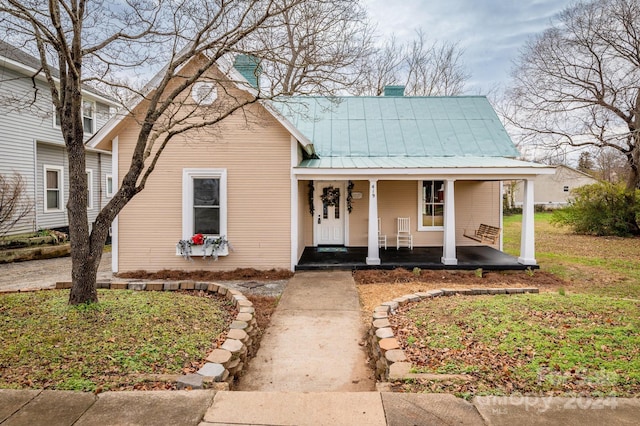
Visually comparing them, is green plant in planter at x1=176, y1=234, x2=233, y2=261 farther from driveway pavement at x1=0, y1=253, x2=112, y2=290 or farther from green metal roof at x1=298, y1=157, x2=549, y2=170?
green metal roof at x1=298, y1=157, x2=549, y2=170

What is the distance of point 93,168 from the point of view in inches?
679

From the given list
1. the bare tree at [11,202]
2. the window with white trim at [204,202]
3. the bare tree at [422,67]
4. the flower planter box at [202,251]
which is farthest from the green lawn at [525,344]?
the bare tree at [422,67]

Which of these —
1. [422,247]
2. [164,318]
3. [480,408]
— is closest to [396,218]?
[422,247]

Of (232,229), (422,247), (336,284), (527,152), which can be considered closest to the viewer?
(336,284)

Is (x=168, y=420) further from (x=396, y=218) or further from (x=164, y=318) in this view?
(x=396, y=218)

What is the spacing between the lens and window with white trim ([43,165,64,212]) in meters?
14.4

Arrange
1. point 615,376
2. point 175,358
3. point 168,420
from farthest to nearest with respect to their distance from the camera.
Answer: point 175,358, point 615,376, point 168,420

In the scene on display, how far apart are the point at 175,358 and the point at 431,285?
19.0ft

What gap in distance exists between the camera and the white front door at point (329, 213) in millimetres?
11766

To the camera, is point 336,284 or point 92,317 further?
point 336,284

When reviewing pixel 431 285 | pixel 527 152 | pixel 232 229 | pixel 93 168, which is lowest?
pixel 431 285

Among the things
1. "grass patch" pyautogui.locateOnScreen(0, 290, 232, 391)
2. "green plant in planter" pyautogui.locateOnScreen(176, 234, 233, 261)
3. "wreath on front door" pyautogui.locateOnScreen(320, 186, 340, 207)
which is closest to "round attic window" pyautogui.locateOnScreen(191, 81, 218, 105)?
"green plant in planter" pyautogui.locateOnScreen(176, 234, 233, 261)

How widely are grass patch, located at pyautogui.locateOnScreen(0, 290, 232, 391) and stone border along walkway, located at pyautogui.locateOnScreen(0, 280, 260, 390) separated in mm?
212

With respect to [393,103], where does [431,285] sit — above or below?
below
